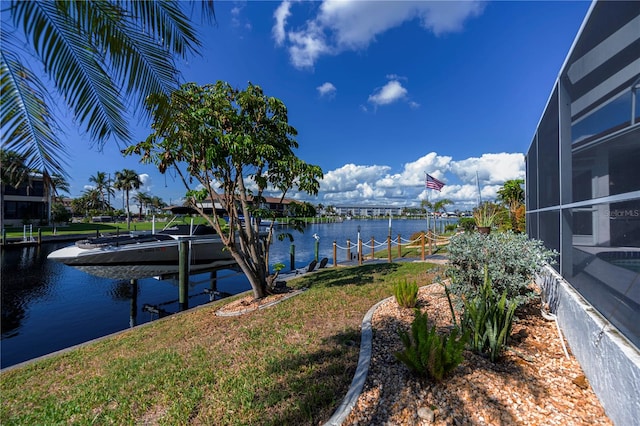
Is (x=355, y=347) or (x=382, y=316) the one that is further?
(x=382, y=316)

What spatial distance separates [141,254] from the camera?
1015cm

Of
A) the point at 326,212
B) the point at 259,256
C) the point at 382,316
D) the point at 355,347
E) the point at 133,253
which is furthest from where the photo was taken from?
the point at 326,212

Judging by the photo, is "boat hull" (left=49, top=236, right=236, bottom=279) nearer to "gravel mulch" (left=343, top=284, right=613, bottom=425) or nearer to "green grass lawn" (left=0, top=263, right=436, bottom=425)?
"green grass lawn" (left=0, top=263, right=436, bottom=425)

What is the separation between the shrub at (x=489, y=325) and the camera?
2820 millimetres

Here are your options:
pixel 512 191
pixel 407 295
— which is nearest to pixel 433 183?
pixel 512 191

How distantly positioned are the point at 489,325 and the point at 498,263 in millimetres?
1141

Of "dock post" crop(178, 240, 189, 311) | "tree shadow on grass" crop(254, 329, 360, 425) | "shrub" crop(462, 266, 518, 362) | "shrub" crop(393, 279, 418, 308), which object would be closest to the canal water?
"dock post" crop(178, 240, 189, 311)

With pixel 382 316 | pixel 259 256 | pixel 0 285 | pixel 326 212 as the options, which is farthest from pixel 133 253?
pixel 326 212

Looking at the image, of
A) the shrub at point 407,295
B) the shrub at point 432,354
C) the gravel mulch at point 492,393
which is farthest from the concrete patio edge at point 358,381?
the shrub at point 407,295

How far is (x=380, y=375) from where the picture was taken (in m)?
2.80

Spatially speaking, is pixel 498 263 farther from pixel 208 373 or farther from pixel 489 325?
pixel 208 373

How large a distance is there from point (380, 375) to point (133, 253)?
10.1 metres

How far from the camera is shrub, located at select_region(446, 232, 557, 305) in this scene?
3570 mm

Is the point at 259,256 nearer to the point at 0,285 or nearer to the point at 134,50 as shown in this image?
the point at 134,50
